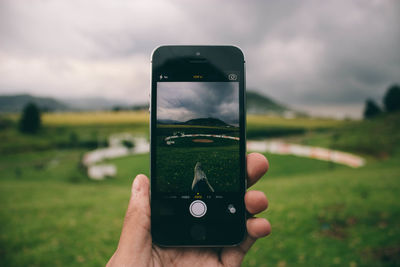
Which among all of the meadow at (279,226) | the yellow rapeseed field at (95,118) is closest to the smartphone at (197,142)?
the meadow at (279,226)

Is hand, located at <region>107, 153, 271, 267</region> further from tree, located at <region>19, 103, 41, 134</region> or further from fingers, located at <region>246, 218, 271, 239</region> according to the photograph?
tree, located at <region>19, 103, 41, 134</region>

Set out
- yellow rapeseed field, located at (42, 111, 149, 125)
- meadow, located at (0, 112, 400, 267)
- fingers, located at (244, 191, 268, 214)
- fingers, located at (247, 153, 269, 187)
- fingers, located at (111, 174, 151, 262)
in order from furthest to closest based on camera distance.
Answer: yellow rapeseed field, located at (42, 111, 149, 125), meadow, located at (0, 112, 400, 267), fingers, located at (247, 153, 269, 187), fingers, located at (244, 191, 268, 214), fingers, located at (111, 174, 151, 262)

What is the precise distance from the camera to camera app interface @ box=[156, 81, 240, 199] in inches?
→ 130

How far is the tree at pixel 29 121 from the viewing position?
61969 millimetres

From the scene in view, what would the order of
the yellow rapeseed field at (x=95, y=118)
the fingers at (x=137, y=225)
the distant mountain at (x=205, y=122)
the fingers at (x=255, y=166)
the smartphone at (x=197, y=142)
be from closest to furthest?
the fingers at (x=137, y=225), the smartphone at (x=197, y=142), the fingers at (x=255, y=166), the distant mountain at (x=205, y=122), the yellow rapeseed field at (x=95, y=118)

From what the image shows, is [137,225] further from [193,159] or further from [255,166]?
[255,166]

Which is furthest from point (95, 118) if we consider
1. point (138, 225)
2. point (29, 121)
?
point (138, 225)

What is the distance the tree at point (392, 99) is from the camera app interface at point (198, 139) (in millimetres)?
80628

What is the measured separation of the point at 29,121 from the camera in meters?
62.4

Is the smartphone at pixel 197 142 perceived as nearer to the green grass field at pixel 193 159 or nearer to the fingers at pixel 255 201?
the green grass field at pixel 193 159

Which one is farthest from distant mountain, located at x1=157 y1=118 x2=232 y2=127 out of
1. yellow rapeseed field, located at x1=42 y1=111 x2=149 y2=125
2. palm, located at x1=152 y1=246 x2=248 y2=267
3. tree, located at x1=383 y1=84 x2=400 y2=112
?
tree, located at x1=383 y1=84 x2=400 y2=112

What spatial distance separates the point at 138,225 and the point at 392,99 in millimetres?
84343

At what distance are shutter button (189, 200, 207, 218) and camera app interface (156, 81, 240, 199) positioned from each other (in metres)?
0.09

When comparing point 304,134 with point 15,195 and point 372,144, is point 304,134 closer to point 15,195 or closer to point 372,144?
point 372,144
